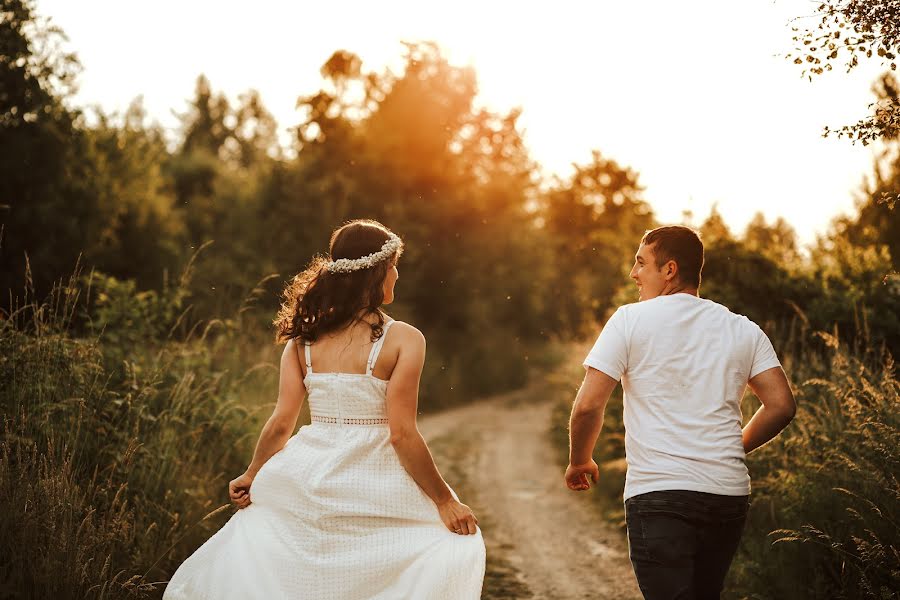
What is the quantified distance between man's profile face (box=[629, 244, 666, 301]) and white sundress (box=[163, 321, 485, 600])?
3.68ft

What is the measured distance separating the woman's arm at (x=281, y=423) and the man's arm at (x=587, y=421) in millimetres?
1203

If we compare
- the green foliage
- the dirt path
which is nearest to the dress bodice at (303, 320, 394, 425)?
the green foliage

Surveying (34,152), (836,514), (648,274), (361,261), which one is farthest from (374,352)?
(34,152)

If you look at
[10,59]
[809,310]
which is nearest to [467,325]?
[10,59]

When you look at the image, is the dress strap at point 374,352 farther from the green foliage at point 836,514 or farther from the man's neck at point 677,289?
the green foliage at point 836,514

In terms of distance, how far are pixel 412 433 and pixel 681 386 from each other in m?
1.10

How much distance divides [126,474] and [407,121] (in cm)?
1810

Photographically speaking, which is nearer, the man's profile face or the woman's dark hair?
the man's profile face

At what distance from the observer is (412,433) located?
3.58 meters

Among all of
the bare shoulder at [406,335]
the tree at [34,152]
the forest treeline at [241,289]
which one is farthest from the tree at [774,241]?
the tree at [34,152]

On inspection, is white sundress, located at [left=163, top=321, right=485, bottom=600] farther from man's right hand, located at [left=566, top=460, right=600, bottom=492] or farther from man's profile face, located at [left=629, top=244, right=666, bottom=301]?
man's profile face, located at [left=629, top=244, right=666, bottom=301]

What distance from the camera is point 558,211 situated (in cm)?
4850

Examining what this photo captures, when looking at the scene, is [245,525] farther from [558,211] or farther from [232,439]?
[558,211]

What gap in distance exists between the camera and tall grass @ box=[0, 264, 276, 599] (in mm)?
4301
